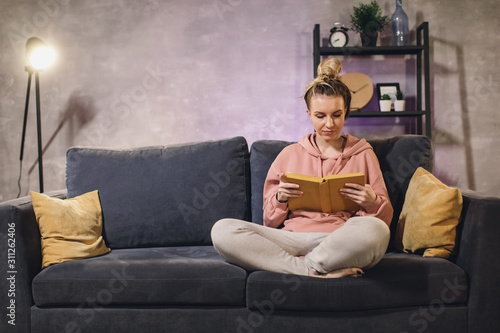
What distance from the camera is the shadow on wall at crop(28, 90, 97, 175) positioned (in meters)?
2.87

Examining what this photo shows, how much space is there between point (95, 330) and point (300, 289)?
0.81m

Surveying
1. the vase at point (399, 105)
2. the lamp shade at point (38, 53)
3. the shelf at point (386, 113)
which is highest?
the lamp shade at point (38, 53)

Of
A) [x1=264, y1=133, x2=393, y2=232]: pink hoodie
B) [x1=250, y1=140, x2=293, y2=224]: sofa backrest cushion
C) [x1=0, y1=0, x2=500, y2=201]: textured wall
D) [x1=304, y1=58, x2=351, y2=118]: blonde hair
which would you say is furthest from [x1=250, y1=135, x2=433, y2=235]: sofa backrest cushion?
[x1=0, y1=0, x2=500, y2=201]: textured wall

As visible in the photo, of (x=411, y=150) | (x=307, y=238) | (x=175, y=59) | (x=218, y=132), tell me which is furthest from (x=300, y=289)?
(x=175, y=59)

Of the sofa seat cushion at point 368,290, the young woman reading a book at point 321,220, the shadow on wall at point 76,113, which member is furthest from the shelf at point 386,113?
the shadow on wall at point 76,113

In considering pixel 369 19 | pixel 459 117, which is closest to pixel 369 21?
pixel 369 19

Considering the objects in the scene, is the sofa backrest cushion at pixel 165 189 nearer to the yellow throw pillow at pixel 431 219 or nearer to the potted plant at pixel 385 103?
the yellow throw pillow at pixel 431 219

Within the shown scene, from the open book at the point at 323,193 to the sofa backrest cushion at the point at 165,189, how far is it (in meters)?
0.45

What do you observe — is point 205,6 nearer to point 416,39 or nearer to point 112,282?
point 416,39

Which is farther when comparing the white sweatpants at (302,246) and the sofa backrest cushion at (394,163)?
the sofa backrest cushion at (394,163)

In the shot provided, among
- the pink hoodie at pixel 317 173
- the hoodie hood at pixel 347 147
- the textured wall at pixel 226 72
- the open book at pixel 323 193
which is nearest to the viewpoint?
the open book at pixel 323 193

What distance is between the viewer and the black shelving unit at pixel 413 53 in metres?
2.62

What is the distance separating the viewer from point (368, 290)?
144cm

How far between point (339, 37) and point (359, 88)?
369 millimetres
